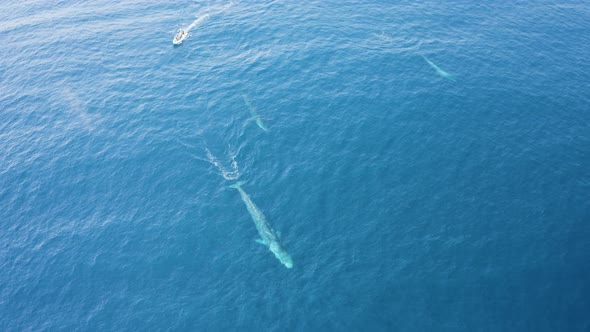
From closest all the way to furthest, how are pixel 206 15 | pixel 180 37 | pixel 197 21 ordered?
pixel 180 37 → pixel 197 21 → pixel 206 15

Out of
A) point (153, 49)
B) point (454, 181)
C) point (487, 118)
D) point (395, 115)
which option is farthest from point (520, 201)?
point (153, 49)

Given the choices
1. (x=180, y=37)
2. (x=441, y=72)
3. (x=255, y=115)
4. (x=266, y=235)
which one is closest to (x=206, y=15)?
(x=180, y=37)

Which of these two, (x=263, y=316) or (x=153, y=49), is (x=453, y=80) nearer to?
(x=263, y=316)

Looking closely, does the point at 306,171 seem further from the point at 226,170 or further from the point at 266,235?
the point at 266,235

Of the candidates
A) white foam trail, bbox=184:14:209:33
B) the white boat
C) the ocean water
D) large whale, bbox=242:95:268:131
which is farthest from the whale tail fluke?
white foam trail, bbox=184:14:209:33

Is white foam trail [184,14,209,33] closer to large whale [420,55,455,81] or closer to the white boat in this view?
the white boat

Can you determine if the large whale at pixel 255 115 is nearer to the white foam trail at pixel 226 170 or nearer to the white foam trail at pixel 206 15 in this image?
the white foam trail at pixel 226 170
